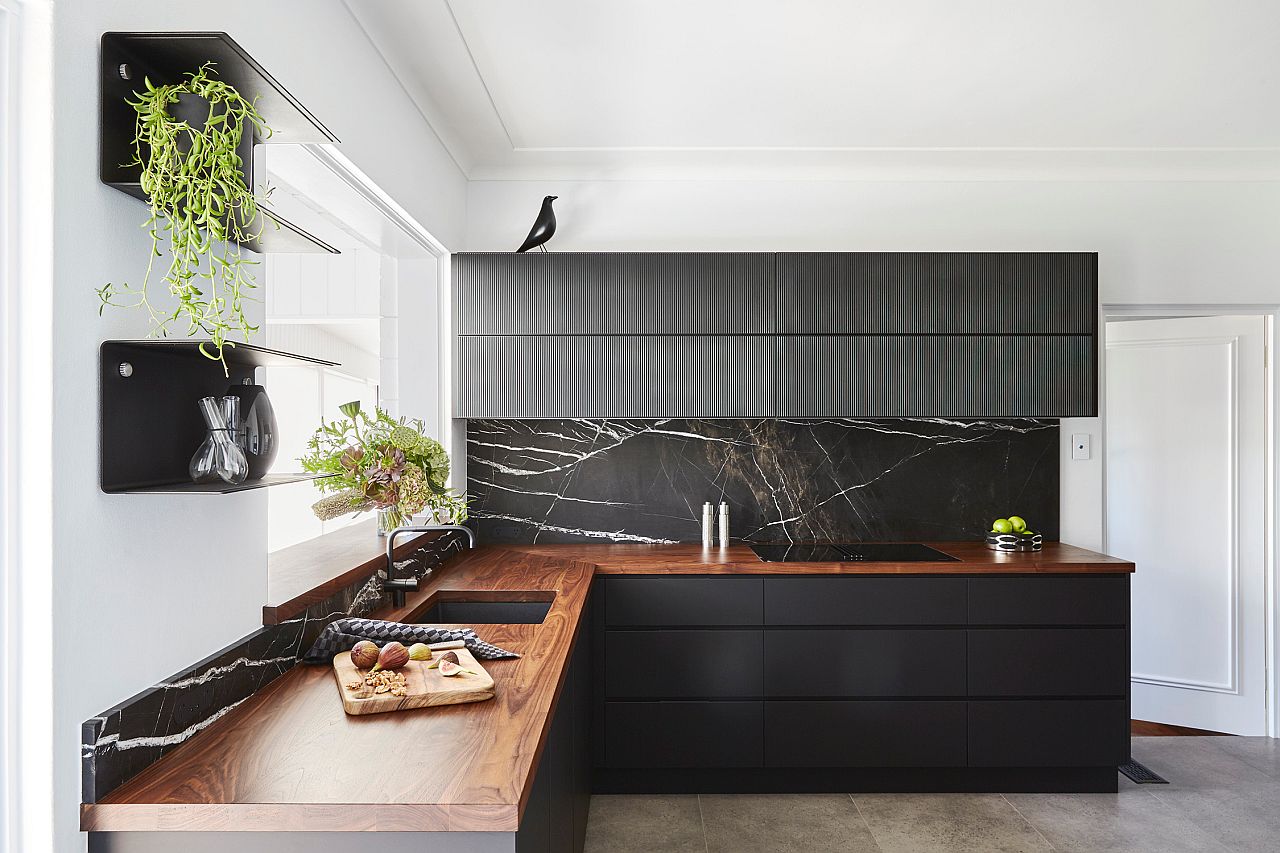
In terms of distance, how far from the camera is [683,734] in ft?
10.5

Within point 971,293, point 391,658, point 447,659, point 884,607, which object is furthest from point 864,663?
point 391,658

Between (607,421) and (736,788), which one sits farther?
(607,421)

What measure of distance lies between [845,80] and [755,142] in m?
0.65

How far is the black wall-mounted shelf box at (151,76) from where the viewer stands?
129 cm

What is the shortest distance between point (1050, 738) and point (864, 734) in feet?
2.38

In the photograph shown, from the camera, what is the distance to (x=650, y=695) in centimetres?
320

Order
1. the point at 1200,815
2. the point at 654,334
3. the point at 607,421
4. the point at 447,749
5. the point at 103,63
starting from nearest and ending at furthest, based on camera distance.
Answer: the point at 103,63 → the point at 447,749 → the point at 1200,815 → the point at 654,334 → the point at 607,421

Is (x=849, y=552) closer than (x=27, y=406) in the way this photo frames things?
No

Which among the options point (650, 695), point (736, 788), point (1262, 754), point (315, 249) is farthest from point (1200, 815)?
point (315, 249)

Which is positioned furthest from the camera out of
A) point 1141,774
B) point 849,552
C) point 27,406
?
point 849,552

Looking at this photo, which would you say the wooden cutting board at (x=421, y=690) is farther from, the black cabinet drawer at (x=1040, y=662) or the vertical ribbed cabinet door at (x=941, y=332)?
the black cabinet drawer at (x=1040, y=662)

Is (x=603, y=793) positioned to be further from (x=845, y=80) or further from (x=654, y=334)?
(x=845, y=80)

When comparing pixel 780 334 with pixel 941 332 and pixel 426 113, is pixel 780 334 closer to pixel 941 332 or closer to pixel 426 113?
pixel 941 332

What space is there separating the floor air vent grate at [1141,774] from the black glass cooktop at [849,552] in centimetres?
114
